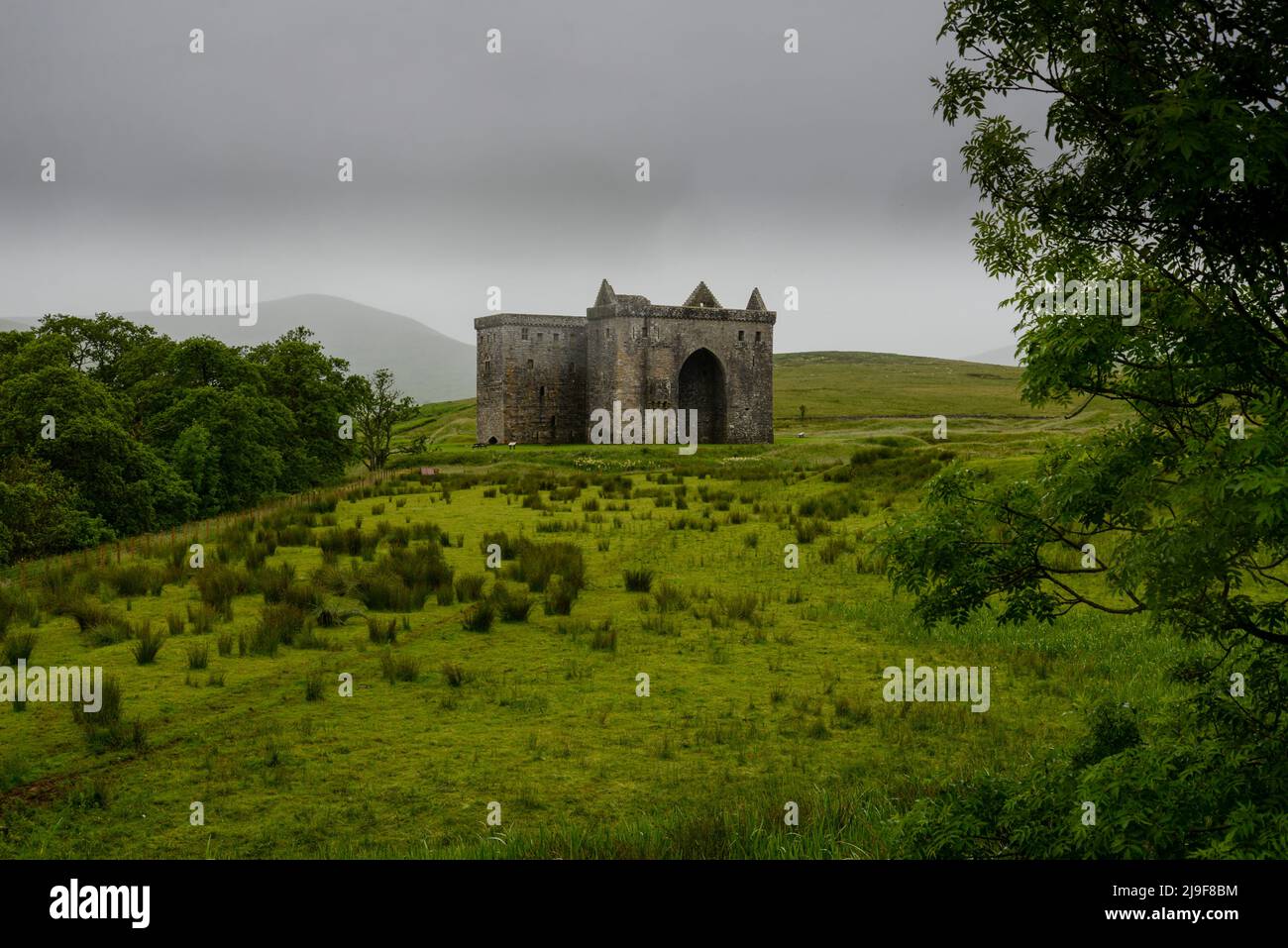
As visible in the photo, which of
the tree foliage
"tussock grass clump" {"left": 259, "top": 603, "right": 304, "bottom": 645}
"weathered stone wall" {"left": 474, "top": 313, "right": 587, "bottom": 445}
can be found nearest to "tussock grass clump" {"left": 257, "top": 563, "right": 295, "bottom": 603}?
"tussock grass clump" {"left": 259, "top": 603, "right": 304, "bottom": 645}

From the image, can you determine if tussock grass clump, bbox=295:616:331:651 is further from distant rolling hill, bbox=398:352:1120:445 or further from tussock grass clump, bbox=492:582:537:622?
distant rolling hill, bbox=398:352:1120:445

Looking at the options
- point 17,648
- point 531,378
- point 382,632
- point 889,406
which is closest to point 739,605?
point 382,632

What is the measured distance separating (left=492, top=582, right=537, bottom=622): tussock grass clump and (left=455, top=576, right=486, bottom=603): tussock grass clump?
1.54ft

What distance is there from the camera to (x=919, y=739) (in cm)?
791

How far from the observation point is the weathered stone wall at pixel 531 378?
54500 mm

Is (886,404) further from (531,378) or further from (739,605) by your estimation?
(739,605)

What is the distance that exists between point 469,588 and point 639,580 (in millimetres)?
2486

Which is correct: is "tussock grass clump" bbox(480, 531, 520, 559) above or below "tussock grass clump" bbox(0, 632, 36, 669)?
above

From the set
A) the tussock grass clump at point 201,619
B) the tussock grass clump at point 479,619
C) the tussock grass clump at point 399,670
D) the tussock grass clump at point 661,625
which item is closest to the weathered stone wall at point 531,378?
the tussock grass clump at point 201,619

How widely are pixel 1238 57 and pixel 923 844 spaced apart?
13.7 ft

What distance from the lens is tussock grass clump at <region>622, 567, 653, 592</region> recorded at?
14047mm

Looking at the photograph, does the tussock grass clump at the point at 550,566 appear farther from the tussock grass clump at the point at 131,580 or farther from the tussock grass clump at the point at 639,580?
the tussock grass clump at the point at 131,580
